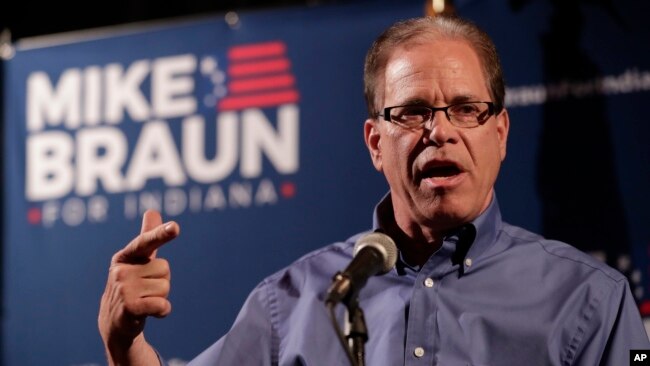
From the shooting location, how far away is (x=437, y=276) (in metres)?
2.33

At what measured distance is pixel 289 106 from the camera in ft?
10.8

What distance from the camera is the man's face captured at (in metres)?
2.28

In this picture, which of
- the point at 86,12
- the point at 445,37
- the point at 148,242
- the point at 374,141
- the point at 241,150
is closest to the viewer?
the point at 148,242

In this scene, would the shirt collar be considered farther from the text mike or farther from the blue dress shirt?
the text mike

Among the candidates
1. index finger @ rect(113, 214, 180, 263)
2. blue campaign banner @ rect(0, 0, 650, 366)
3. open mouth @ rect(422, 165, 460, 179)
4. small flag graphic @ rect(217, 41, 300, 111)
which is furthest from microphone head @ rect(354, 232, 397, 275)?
small flag graphic @ rect(217, 41, 300, 111)

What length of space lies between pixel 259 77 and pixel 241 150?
0.24m

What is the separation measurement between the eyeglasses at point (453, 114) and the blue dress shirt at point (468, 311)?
207mm

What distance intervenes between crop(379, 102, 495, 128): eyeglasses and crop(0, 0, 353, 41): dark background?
145 cm

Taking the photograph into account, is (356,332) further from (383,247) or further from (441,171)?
(441,171)

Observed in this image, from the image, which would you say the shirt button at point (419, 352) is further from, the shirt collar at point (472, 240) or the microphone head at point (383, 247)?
the microphone head at point (383, 247)

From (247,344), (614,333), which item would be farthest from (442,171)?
(247,344)

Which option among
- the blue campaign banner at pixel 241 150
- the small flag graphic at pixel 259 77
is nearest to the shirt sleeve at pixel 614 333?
the blue campaign banner at pixel 241 150

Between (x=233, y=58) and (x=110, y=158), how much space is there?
0.53 meters

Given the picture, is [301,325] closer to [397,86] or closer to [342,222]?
[397,86]
